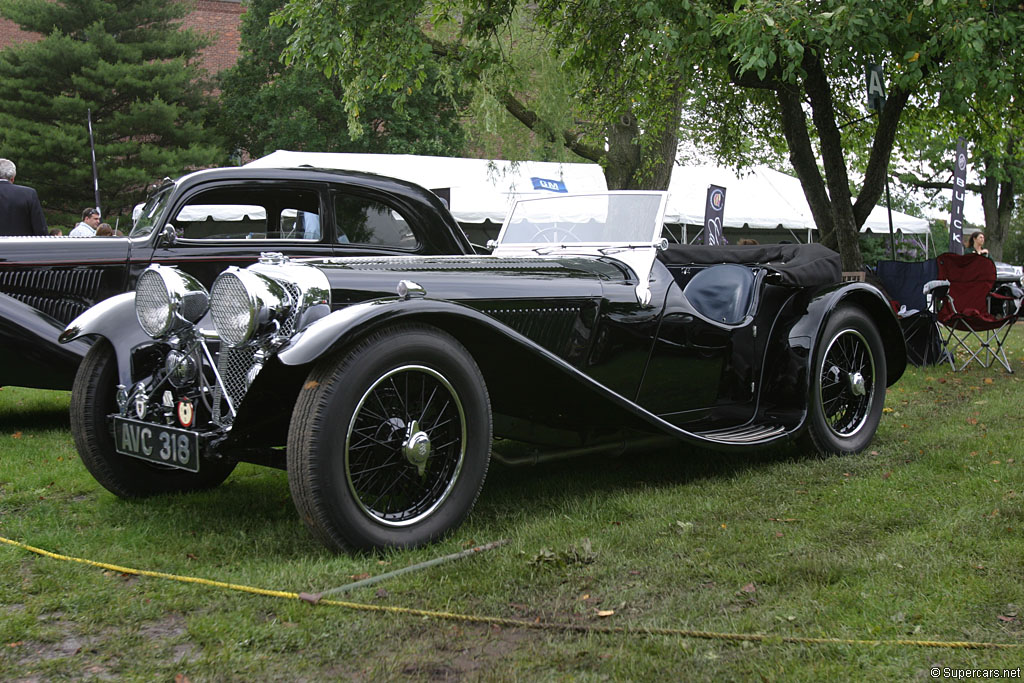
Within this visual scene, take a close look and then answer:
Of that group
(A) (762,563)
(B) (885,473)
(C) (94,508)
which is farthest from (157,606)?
(B) (885,473)

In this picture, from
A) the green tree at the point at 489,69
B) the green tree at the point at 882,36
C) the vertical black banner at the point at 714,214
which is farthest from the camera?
the vertical black banner at the point at 714,214

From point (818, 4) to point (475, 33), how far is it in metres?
4.13

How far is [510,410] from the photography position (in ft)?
12.8

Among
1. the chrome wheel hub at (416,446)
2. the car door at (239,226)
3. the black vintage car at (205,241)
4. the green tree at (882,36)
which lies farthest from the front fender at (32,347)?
the green tree at (882,36)

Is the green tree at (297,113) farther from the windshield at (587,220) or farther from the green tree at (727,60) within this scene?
the windshield at (587,220)

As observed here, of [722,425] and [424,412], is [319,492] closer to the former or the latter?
[424,412]

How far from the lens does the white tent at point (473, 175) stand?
51.3ft

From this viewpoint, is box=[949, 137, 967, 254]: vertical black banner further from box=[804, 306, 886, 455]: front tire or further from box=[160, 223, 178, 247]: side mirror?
box=[160, 223, 178, 247]: side mirror

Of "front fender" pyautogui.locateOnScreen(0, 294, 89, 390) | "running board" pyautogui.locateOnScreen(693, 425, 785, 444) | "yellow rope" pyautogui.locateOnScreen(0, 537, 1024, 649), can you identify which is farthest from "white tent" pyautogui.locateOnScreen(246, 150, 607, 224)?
"yellow rope" pyautogui.locateOnScreen(0, 537, 1024, 649)

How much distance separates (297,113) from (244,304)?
2724 centimetres

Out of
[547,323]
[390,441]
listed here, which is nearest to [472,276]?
[547,323]

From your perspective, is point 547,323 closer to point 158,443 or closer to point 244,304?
point 244,304

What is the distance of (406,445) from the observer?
3.29 meters

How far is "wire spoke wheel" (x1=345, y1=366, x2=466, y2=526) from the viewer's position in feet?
10.8
